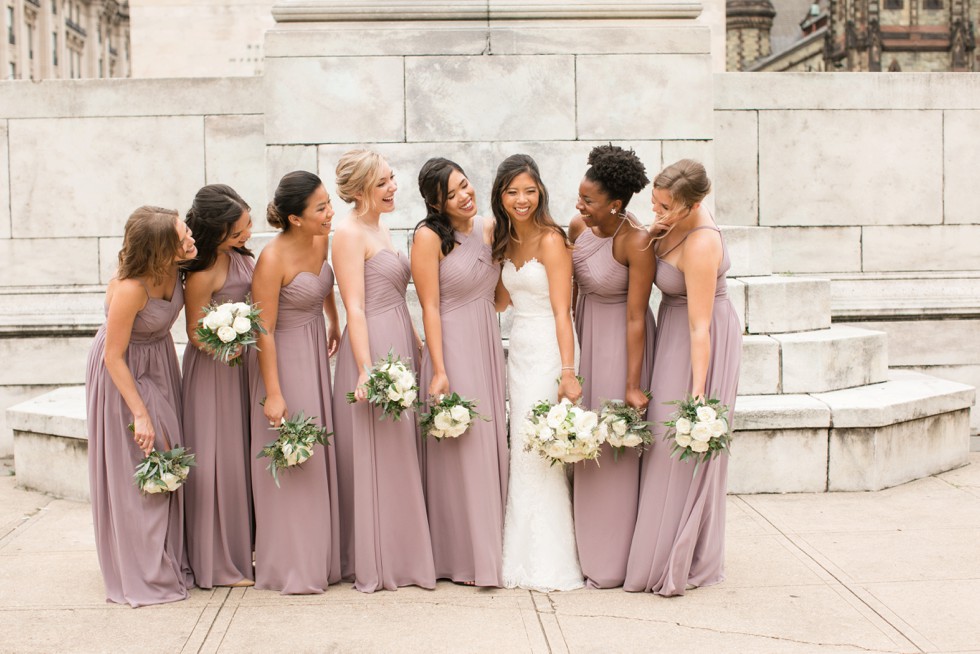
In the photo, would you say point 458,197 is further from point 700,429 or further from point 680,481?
point 680,481

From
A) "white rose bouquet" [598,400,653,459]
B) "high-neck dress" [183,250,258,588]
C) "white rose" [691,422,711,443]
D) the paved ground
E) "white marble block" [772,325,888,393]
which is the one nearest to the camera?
the paved ground

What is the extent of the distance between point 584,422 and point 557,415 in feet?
0.42

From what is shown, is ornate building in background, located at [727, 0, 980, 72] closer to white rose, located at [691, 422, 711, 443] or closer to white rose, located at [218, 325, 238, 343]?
white rose, located at [691, 422, 711, 443]

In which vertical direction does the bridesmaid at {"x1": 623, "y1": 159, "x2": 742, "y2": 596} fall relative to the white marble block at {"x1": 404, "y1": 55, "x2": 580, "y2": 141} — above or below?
below

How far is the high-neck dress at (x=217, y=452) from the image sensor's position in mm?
5637

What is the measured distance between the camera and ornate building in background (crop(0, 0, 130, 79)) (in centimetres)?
6739

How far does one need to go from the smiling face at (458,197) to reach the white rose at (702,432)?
1.50 meters

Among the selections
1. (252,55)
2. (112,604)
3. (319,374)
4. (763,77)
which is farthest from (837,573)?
(252,55)

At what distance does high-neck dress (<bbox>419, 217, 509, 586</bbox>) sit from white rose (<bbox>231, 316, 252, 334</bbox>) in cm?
95

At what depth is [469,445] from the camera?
5.60m

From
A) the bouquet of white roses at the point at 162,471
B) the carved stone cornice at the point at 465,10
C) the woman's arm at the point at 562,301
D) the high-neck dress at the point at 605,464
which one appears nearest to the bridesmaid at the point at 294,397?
the bouquet of white roses at the point at 162,471

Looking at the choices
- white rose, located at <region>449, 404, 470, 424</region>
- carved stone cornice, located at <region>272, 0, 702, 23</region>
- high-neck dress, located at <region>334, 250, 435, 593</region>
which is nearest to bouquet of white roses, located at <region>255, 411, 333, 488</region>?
high-neck dress, located at <region>334, 250, 435, 593</region>

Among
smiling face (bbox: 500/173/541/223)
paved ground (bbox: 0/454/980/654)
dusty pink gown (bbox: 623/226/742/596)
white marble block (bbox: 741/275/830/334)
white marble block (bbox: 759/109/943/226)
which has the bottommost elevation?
paved ground (bbox: 0/454/980/654)

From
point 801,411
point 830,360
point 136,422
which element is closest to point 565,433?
point 136,422
